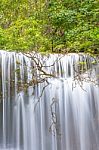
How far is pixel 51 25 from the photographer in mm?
9266

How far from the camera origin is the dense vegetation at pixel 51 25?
25.5 feet

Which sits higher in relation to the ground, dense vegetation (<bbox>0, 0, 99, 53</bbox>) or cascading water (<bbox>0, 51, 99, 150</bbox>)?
dense vegetation (<bbox>0, 0, 99, 53</bbox>)

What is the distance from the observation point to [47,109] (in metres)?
6.06

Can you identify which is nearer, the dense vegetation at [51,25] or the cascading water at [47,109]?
the cascading water at [47,109]

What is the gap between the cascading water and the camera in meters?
5.81

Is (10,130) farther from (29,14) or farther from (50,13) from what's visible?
(29,14)

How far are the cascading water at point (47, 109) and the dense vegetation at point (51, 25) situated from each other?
4.11ft

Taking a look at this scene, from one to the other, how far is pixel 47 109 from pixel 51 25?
12.6ft

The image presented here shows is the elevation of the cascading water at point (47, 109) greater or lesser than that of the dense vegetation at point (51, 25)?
lesser

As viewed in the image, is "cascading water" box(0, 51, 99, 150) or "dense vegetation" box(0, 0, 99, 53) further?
"dense vegetation" box(0, 0, 99, 53)

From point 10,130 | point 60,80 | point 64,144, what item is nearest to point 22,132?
point 10,130

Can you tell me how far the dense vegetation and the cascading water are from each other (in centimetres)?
125

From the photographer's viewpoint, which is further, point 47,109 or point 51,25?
point 51,25

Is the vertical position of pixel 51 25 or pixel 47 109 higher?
pixel 51 25
